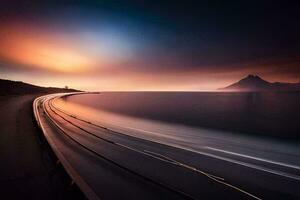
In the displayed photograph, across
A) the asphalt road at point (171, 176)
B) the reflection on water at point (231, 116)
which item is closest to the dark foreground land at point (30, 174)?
the asphalt road at point (171, 176)

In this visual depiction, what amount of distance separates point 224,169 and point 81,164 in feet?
21.4

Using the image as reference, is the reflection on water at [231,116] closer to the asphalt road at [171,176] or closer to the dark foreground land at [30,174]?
the asphalt road at [171,176]

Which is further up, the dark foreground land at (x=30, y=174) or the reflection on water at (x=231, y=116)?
the dark foreground land at (x=30, y=174)

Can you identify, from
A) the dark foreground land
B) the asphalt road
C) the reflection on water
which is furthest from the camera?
the reflection on water

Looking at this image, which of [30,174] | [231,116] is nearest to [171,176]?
[30,174]

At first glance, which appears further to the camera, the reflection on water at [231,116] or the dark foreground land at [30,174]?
the reflection on water at [231,116]

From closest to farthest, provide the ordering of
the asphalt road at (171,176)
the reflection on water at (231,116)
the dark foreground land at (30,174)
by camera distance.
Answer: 1. the dark foreground land at (30,174)
2. the asphalt road at (171,176)
3. the reflection on water at (231,116)

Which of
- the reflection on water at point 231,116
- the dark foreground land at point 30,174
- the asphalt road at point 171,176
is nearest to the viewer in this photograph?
the dark foreground land at point 30,174

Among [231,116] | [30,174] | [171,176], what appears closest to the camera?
[30,174]

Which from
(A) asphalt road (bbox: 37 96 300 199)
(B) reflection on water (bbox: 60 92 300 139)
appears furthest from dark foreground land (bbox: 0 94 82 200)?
(B) reflection on water (bbox: 60 92 300 139)

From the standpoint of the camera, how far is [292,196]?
751cm

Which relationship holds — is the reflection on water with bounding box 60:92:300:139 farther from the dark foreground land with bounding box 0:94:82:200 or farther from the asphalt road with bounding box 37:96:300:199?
the dark foreground land with bounding box 0:94:82:200

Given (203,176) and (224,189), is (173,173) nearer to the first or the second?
(203,176)

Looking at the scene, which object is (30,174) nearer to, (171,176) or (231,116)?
(171,176)
